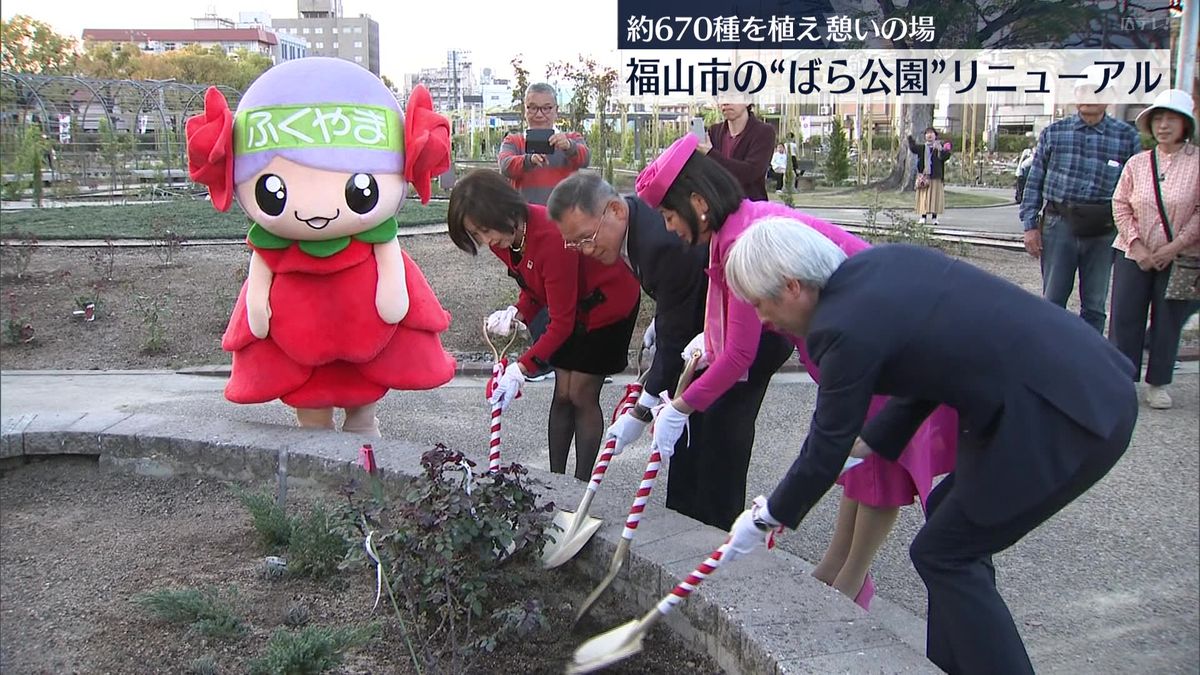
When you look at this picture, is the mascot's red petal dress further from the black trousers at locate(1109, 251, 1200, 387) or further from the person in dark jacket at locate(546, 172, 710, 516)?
the black trousers at locate(1109, 251, 1200, 387)

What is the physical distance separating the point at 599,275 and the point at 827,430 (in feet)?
5.79

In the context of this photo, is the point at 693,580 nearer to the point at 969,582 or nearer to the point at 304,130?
the point at 969,582

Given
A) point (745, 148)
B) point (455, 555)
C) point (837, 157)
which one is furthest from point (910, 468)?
point (837, 157)

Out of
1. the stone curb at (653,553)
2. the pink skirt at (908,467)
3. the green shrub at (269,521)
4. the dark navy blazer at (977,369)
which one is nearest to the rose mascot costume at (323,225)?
the stone curb at (653,553)

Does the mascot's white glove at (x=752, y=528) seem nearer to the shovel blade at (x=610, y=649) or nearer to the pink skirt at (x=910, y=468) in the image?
the shovel blade at (x=610, y=649)

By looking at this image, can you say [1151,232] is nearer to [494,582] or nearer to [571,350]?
[571,350]

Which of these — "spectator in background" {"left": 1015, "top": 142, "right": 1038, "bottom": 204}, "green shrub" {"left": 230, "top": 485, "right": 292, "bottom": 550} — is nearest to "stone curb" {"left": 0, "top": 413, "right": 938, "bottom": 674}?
"green shrub" {"left": 230, "top": 485, "right": 292, "bottom": 550}

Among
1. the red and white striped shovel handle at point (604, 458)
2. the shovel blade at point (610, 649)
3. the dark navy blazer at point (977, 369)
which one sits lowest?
the shovel blade at point (610, 649)

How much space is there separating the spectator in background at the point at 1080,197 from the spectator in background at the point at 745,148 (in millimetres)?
1748

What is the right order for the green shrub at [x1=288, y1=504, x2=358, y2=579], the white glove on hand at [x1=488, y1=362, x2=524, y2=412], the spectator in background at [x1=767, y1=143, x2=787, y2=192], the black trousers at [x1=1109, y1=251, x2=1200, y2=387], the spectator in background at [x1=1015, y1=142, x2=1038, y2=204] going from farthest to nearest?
the spectator in background at [x1=767, y1=143, x2=787, y2=192], the spectator in background at [x1=1015, y1=142, x2=1038, y2=204], the black trousers at [x1=1109, y1=251, x2=1200, y2=387], the white glove on hand at [x1=488, y1=362, x2=524, y2=412], the green shrub at [x1=288, y1=504, x2=358, y2=579]

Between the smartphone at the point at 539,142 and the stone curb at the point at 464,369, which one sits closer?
the smartphone at the point at 539,142

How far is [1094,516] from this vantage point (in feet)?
13.9

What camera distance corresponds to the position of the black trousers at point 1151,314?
5.65 m

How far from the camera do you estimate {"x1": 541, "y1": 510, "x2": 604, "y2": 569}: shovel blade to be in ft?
9.87
